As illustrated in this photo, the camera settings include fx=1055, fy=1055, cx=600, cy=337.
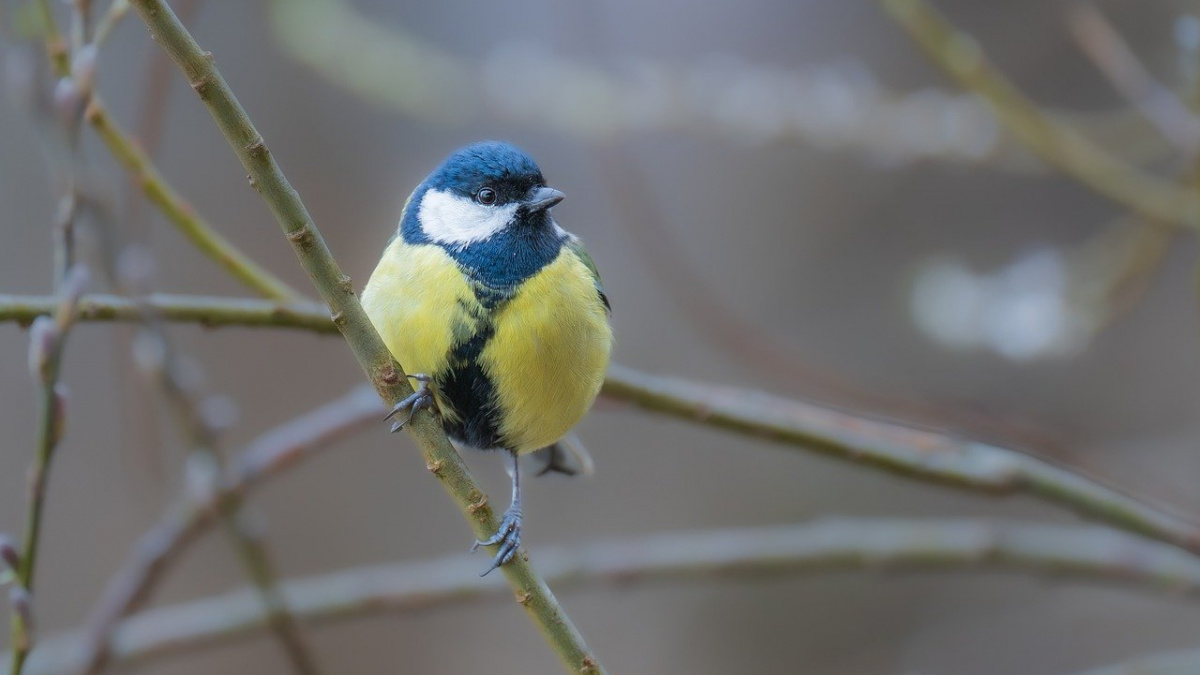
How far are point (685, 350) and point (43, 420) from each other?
9.25 ft

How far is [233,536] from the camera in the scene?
1.17 m

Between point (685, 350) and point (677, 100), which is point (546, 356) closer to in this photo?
point (677, 100)

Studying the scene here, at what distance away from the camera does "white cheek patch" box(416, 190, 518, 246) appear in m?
1.42

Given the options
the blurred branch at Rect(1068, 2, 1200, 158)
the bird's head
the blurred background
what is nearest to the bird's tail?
the bird's head

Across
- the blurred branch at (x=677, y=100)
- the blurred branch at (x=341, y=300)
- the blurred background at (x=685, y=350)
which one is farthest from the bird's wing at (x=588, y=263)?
the blurred background at (x=685, y=350)

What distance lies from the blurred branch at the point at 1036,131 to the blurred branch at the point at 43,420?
1.32 m

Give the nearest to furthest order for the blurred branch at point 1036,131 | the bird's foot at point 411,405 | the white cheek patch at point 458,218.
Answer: the bird's foot at point 411,405 < the white cheek patch at point 458,218 < the blurred branch at point 1036,131

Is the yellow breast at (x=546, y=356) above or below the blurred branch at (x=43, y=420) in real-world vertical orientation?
above

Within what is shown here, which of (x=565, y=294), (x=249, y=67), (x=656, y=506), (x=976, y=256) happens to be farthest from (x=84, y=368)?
(x=976, y=256)

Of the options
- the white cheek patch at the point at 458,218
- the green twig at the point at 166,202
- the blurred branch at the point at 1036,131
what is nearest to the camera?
the green twig at the point at 166,202

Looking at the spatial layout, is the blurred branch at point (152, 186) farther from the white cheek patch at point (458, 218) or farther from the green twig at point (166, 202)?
the white cheek patch at point (458, 218)

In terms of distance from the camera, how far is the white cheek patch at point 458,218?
4.66ft

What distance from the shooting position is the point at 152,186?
→ 1270 millimetres

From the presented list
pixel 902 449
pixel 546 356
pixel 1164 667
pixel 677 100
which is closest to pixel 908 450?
pixel 902 449
